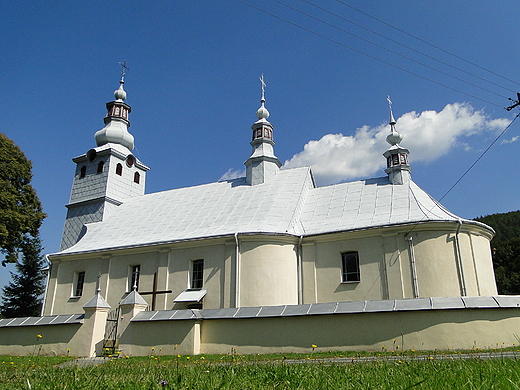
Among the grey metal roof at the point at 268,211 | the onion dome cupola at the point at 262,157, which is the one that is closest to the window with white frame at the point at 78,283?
the grey metal roof at the point at 268,211

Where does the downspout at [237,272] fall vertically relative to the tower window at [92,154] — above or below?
below

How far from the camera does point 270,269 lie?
60.2ft

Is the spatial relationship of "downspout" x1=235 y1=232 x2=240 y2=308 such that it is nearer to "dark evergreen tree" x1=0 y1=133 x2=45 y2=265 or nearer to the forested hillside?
"dark evergreen tree" x1=0 y1=133 x2=45 y2=265

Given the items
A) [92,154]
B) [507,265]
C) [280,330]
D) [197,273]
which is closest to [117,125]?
[92,154]

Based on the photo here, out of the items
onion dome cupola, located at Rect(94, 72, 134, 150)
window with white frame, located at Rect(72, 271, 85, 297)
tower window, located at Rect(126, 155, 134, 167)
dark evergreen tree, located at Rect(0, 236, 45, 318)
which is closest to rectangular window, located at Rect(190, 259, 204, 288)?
window with white frame, located at Rect(72, 271, 85, 297)

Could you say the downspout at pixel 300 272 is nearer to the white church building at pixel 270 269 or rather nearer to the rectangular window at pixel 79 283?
the white church building at pixel 270 269

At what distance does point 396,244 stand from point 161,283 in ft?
36.0

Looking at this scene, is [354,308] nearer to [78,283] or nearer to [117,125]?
[78,283]

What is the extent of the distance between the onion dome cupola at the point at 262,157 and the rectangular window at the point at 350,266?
7402 millimetres

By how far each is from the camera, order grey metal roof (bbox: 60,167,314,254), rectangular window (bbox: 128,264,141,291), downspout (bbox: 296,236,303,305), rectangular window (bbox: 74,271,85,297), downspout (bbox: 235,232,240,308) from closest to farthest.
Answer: downspout (bbox: 235,232,240,308) < downspout (bbox: 296,236,303,305) < grey metal roof (bbox: 60,167,314,254) < rectangular window (bbox: 128,264,141,291) < rectangular window (bbox: 74,271,85,297)

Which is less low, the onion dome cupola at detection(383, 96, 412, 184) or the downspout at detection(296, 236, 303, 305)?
the onion dome cupola at detection(383, 96, 412, 184)

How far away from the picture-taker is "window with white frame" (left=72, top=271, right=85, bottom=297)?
22.9m

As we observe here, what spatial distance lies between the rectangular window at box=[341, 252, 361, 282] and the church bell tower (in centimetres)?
1609

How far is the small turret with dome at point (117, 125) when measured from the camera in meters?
30.5
